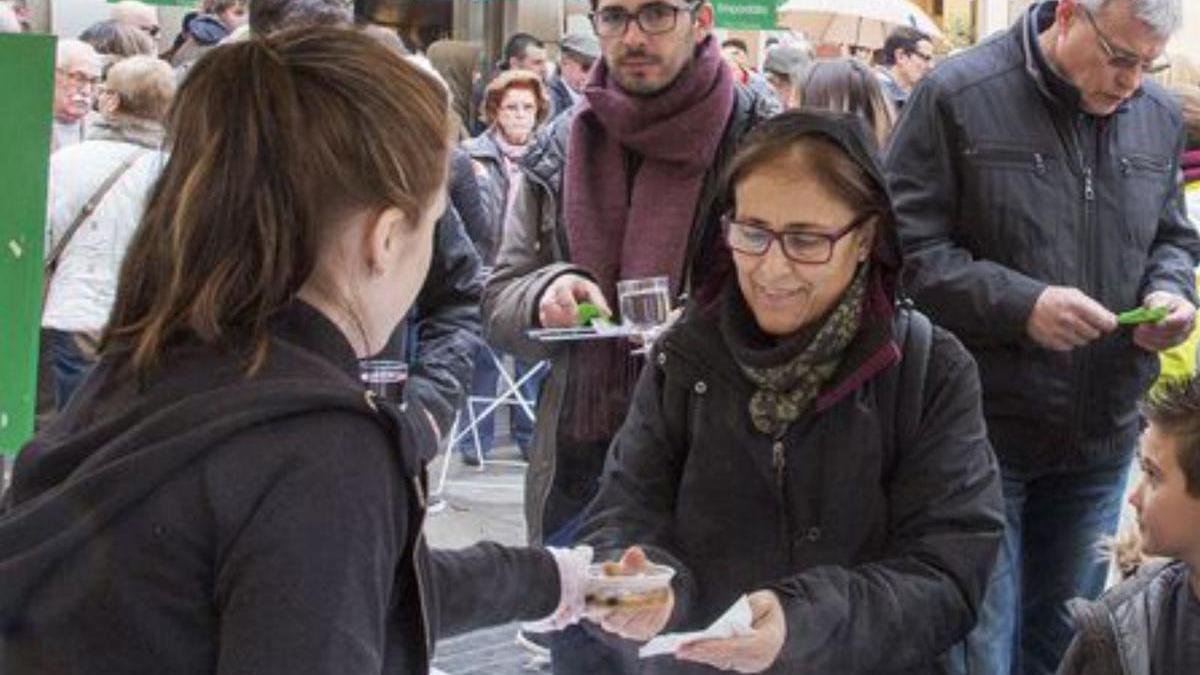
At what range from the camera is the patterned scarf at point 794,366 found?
2527 mm

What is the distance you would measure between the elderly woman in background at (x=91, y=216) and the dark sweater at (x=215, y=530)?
411 centimetres

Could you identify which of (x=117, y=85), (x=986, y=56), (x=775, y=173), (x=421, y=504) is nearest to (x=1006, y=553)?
(x=986, y=56)

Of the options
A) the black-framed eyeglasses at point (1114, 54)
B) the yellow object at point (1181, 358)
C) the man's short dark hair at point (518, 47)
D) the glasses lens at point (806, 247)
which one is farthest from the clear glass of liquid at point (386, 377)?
the man's short dark hair at point (518, 47)

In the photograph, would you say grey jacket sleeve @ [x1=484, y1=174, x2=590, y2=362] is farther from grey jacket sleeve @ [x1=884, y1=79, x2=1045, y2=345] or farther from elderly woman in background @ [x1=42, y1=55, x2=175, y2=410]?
elderly woman in background @ [x1=42, y1=55, x2=175, y2=410]

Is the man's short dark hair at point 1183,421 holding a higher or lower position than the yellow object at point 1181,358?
higher

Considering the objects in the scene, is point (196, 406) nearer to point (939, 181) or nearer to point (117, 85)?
point (939, 181)

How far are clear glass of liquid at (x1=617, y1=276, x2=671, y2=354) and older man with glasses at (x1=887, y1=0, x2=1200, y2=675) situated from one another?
57cm

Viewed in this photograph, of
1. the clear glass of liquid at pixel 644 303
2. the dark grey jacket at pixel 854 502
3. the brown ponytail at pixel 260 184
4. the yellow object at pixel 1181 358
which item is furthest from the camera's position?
the yellow object at pixel 1181 358

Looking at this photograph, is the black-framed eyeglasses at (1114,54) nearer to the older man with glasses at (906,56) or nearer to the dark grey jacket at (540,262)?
the dark grey jacket at (540,262)

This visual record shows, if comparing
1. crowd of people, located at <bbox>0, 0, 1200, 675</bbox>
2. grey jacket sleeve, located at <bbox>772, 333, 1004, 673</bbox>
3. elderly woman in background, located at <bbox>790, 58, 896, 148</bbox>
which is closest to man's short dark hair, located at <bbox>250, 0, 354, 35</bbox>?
crowd of people, located at <bbox>0, 0, 1200, 675</bbox>

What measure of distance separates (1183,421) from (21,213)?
1.88m

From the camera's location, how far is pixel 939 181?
3553mm

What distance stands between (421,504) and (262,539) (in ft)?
0.72

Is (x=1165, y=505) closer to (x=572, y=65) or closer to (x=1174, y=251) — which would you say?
(x=1174, y=251)
